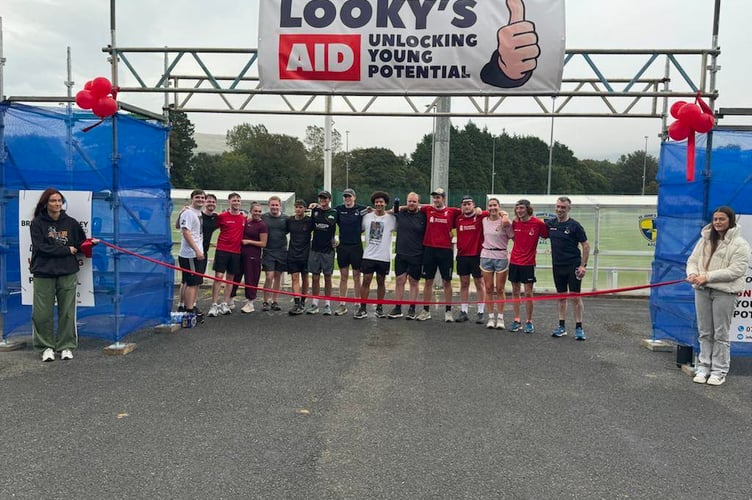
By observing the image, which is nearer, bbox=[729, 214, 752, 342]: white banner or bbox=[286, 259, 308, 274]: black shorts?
bbox=[729, 214, 752, 342]: white banner

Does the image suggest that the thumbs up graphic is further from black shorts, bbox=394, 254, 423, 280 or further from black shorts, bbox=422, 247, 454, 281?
black shorts, bbox=394, 254, 423, 280

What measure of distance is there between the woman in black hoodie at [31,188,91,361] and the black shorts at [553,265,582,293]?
20.6ft

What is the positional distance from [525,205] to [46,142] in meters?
6.54

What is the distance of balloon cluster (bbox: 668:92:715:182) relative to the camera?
6164 millimetres

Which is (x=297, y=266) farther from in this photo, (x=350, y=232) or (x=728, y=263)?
(x=728, y=263)

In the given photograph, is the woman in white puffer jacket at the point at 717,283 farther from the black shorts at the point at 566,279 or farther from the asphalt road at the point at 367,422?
the black shorts at the point at 566,279

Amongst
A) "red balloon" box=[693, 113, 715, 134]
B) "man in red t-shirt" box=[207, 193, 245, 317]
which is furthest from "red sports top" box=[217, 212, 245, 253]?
"red balloon" box=[693, 113, 715, 134]

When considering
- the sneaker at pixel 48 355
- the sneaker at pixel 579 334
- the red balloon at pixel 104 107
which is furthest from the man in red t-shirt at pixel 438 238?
the sneaker at pixel 48 355

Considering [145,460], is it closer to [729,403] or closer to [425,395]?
[425,395]

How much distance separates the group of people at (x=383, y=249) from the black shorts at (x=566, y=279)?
0.05ft

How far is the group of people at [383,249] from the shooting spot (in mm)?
8445

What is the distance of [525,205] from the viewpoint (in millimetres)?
8367

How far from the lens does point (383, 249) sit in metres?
9.15

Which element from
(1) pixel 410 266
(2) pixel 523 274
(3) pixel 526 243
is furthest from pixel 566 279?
(1) pixel 410 266
